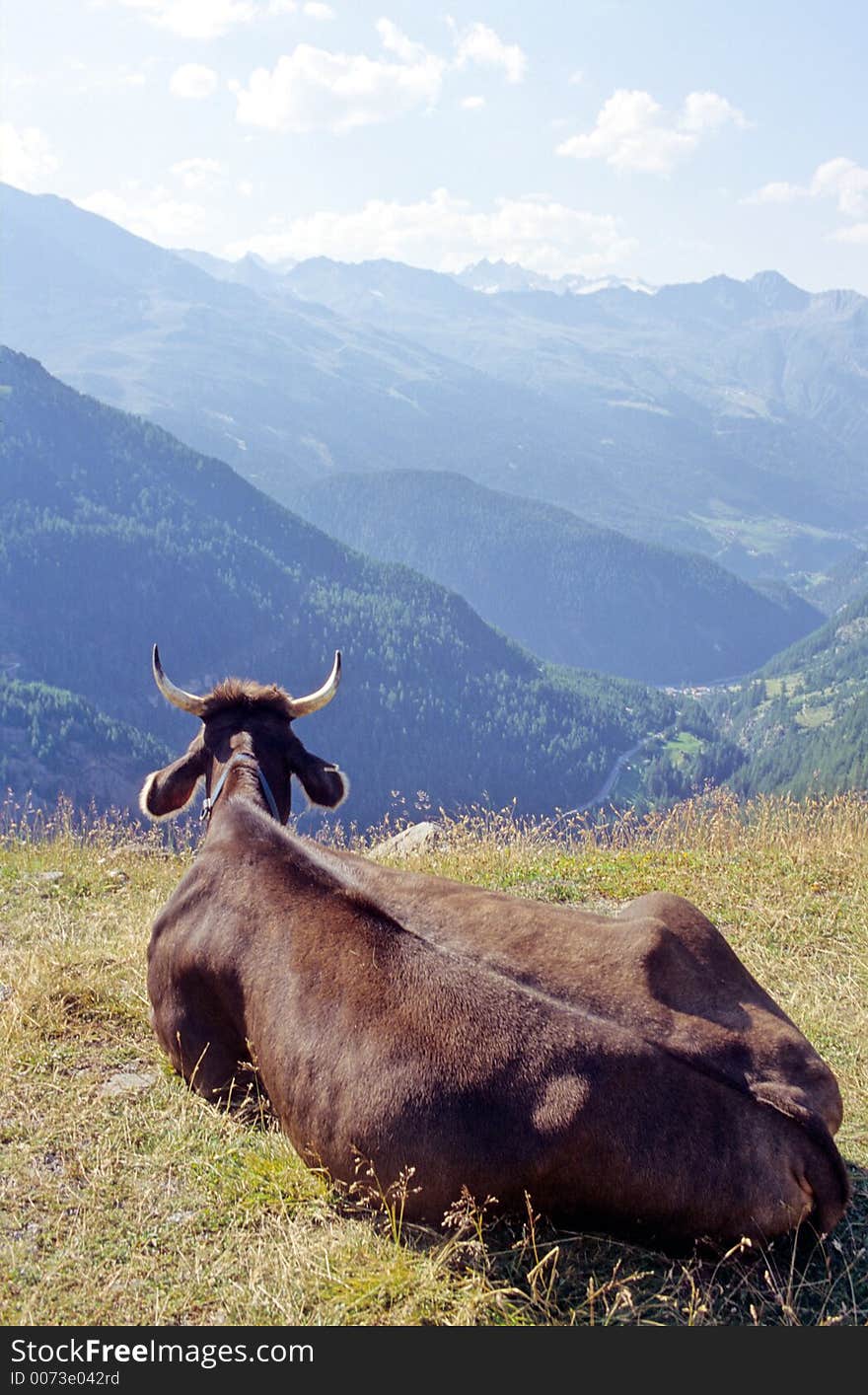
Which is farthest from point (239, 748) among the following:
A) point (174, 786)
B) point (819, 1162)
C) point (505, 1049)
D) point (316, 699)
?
point (819, 1162)

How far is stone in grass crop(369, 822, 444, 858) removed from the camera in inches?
555

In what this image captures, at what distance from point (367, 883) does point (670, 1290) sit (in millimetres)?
3287

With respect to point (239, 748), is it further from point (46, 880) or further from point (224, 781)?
point (46, 880)

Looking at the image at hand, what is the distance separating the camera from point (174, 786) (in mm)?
8258

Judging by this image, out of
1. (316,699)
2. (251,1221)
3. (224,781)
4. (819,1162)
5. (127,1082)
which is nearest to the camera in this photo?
(819,1162)

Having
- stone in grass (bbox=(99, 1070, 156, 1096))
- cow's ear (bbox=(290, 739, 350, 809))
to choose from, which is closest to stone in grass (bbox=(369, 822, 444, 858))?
cow's ear (bbox=(290, 739, 350, 809))

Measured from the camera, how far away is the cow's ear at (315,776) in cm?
835

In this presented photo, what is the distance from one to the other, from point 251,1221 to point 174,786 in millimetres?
3836

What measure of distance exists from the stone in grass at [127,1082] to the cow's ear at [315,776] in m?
2.44

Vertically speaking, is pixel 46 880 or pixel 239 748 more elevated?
pixel 239 748

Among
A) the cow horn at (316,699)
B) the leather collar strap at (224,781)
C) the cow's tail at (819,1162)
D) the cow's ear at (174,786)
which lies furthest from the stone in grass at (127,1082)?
the cow's tail at (819,1162)

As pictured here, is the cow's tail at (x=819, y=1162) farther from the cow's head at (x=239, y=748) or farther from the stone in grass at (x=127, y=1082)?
the cow's head at (x=239, y=748)

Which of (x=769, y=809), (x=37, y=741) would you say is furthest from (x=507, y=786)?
(x=769, y=809)

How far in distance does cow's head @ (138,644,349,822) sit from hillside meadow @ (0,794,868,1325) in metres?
1.36
